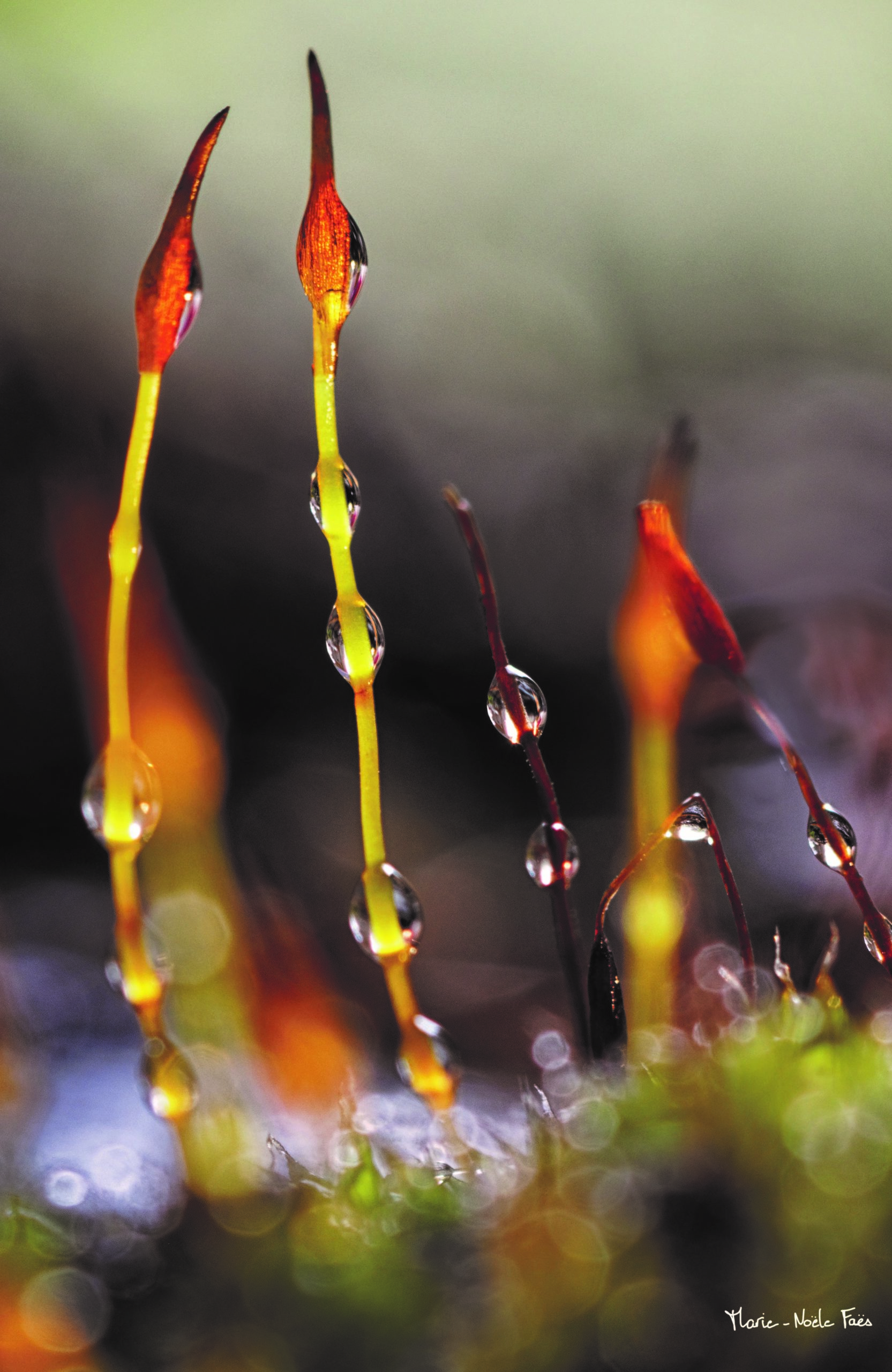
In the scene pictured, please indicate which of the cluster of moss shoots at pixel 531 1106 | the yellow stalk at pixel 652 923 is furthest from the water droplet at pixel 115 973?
the yellow stalk at pixel 652 923

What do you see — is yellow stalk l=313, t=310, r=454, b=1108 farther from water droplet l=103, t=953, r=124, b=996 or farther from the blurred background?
the blurred background

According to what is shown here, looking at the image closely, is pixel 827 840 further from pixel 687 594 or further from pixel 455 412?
pixel 455 412

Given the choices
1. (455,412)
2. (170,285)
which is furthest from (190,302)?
(455,412)

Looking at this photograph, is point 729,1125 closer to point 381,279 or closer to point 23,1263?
point 23,1263

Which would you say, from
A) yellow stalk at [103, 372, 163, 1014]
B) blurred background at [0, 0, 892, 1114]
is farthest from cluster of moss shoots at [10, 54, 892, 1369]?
blurred background at [0, 0, 892, 1114]

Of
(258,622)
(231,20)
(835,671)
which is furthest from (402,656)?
(231,20)
